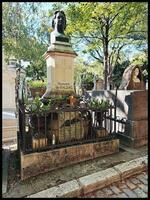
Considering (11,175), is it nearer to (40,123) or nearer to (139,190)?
(40,123)

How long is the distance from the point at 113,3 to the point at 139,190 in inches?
267

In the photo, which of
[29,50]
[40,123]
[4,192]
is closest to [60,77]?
[40,123]

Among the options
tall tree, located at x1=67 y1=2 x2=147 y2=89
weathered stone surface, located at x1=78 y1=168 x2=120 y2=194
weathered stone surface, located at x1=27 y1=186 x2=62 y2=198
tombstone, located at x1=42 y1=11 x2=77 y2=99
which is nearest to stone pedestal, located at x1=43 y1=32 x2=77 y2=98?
tombstone, located at x1=42 y1=11 x2=77 y2=99

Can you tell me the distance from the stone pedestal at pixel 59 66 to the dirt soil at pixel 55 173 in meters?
1.86

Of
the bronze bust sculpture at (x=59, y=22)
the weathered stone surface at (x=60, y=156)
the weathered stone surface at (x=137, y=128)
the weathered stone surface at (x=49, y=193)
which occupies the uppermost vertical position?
the bronze bust sculpture at (x=59, y=22)

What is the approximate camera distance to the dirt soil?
3298mm

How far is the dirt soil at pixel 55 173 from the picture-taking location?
330cm

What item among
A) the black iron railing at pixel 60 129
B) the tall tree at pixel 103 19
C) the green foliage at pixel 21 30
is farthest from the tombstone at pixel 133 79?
the green foliage at pixel 21 30

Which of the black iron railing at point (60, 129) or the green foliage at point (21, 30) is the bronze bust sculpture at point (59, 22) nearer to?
the black iron railing at point (60, 129)

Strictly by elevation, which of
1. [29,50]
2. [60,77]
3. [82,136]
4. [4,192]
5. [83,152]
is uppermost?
[29,50]

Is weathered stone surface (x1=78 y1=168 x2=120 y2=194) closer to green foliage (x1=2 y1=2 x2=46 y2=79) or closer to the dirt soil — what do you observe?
the dirt soil

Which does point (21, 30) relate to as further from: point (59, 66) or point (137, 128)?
point (137, 128)

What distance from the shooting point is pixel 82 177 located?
11.7ft

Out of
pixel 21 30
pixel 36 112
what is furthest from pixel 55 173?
pixel 21 30
